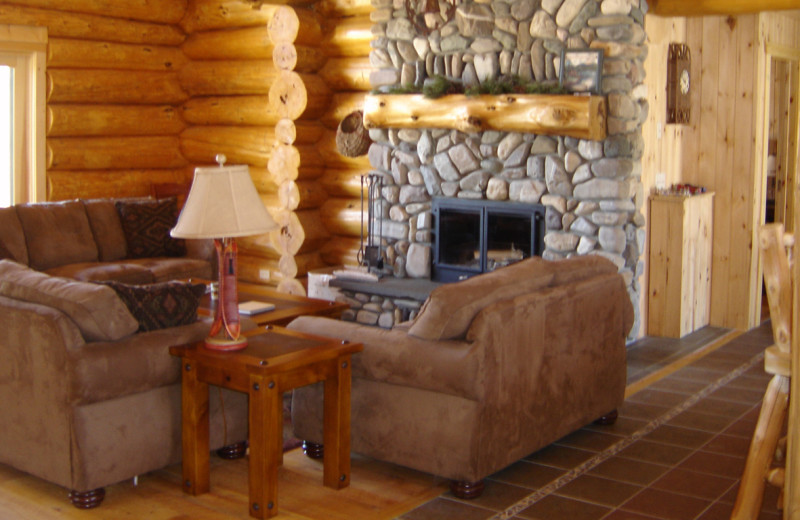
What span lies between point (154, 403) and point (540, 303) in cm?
176

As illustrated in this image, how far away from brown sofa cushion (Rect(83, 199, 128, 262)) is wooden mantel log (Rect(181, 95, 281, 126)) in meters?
1.65

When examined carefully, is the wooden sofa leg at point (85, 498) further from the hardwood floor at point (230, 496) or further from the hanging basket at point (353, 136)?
the hanging basket at point (353, 136)

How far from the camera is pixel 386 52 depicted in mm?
7246

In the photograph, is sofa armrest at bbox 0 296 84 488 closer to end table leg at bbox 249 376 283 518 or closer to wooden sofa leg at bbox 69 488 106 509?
wooden sofa leg at bbox 69 488 106 509

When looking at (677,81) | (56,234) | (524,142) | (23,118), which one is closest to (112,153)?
(23,118)

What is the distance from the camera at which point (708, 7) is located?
21.5ft

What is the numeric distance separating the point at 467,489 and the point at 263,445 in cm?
92

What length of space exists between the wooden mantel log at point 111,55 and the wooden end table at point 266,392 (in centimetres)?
479

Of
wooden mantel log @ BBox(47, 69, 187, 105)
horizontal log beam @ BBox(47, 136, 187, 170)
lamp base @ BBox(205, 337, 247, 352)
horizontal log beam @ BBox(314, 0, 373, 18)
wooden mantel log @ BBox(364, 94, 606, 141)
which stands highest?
horizontal log beam @ BBox(314, 0, 373, 18)

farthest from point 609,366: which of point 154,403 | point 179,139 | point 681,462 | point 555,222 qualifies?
point 179,139

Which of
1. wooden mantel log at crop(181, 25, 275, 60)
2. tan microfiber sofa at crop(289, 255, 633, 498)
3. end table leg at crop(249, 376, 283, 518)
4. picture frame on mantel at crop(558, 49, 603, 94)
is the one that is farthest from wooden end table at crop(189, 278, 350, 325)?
wooden mantel log at crop(181, 25, 275, 60)

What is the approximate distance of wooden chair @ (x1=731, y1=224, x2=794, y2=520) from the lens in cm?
364

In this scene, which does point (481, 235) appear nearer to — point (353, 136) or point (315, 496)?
point (353, 136)

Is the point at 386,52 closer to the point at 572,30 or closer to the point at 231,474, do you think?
the point at 572,30
